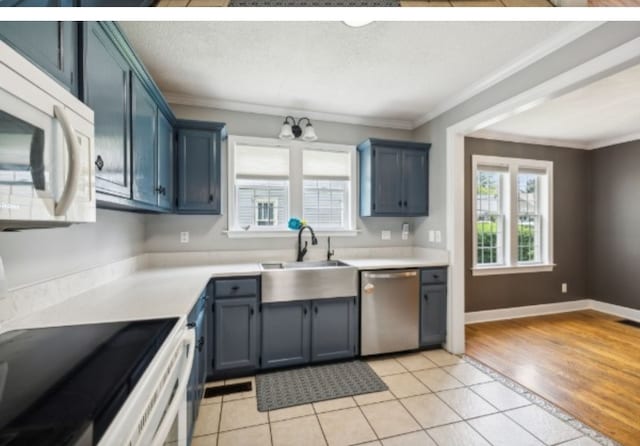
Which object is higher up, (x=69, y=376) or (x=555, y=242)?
(x=555, y=242)

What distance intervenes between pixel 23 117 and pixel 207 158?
202 centimetres

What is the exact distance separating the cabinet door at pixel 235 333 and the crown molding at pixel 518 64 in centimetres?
268

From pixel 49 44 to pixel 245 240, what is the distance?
87.2 inches

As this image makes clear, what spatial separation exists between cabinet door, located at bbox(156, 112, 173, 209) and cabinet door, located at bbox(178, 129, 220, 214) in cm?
12

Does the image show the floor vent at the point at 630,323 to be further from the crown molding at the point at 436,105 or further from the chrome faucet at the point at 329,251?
the chrome faucet at the point at 329,251

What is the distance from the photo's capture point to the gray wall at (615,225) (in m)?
3.81

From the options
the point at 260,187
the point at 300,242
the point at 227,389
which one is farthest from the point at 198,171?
the point at 227,389

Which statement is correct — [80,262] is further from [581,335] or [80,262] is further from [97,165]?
[581,335]

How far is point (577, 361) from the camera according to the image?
105 inches

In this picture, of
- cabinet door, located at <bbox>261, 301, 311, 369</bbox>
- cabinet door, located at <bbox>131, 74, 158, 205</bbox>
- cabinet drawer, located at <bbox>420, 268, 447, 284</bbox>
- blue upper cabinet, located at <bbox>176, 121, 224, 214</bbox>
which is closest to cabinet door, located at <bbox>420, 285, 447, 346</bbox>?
cabinet drawer, located at <bbox>420, 268, 447, 284</bbox>

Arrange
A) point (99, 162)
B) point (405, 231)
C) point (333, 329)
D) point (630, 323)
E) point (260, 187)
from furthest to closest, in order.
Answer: point (630, 323)
point (405, 231)
point (260, 187)
point (333, 329)
point (99, 162)

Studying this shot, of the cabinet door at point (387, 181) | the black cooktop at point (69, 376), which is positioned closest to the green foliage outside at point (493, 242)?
the cabinet door at point (387, 181)

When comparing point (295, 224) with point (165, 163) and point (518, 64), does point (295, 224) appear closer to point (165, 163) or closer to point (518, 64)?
point (165, 163)

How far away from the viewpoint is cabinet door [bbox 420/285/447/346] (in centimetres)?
286
